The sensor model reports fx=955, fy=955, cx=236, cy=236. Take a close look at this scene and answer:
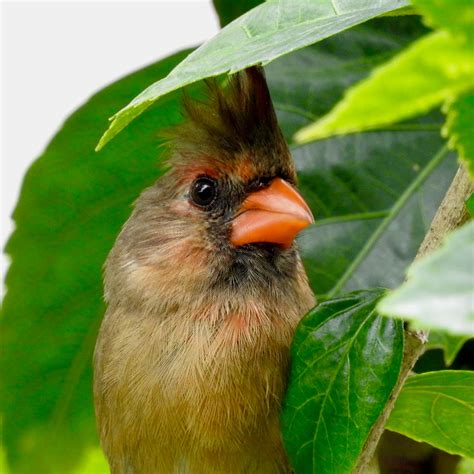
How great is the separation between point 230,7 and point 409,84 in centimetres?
211

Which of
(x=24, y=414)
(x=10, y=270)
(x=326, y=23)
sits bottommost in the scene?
(x=24, y=414)

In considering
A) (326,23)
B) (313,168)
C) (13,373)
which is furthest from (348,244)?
(326,23)

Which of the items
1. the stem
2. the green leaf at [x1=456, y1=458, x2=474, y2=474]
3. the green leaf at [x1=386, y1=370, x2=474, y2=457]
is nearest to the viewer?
the stem

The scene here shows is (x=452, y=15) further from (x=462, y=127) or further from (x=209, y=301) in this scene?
(x=209, y=301)

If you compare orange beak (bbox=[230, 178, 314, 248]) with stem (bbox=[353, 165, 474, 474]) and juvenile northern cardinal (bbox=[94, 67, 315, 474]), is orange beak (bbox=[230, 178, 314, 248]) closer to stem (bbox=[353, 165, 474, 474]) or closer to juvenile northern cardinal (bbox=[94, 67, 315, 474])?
juvenile northern cardinal (bbox=[94, 67, 315, 474])

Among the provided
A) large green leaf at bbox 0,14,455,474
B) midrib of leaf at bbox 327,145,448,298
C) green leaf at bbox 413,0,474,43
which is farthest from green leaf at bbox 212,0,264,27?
green leaf at bbox 413,0,474,43

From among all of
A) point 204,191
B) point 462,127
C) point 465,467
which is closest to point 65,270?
point 204,191

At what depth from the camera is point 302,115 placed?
111 inches

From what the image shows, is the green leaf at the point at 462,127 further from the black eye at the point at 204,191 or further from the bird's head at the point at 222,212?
the black eye at the point at 204,191

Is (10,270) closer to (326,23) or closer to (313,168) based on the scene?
(313,168)

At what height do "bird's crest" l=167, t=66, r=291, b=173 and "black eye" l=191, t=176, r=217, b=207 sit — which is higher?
"bird's crest" l=167, t=66, r=291, b=173

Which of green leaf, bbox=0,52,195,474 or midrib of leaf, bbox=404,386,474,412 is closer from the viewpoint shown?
midrib of leaf, bbox=404,386,474,412

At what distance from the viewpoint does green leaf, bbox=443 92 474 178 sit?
867 millimetres

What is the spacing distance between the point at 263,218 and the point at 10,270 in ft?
2.58
